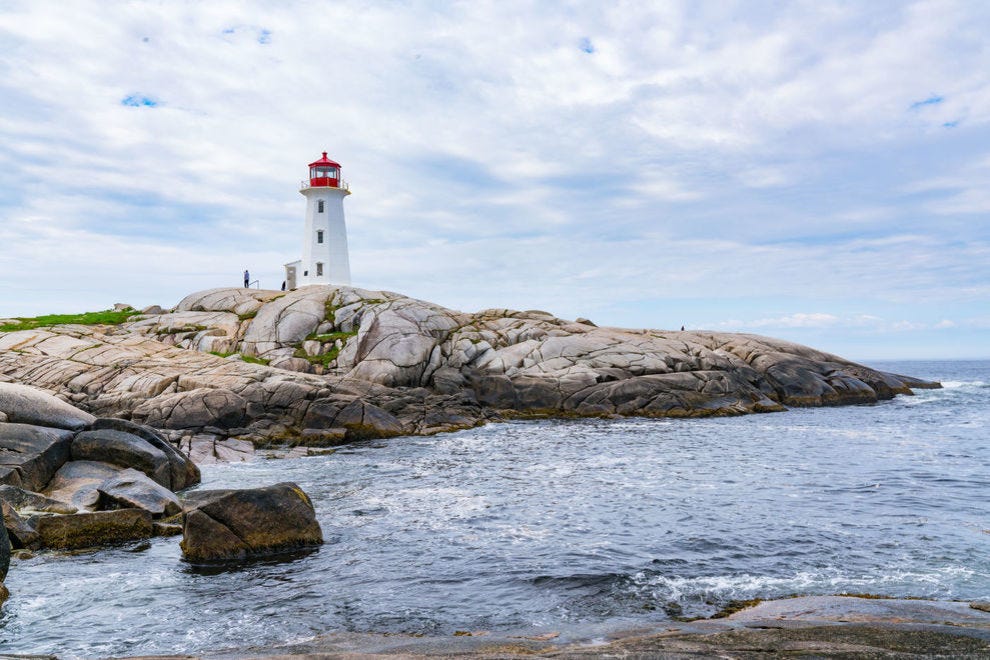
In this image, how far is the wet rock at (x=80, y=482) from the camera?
1725 centimetres

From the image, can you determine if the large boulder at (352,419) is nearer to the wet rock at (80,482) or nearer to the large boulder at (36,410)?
the large boulder at (36,410)

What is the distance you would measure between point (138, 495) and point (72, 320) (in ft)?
129

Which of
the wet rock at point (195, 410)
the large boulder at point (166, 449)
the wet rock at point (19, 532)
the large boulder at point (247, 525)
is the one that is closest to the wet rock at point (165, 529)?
the large boulder at point (247, 525)

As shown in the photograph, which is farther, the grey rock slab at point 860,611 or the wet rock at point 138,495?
the wet rock at point 138,495

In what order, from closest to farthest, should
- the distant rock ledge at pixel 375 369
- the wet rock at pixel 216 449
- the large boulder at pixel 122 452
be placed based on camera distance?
the large boulder at pixel 122 452 < the wet rock at pixel 216 449 < the distant rock ledge at pixel 375 369

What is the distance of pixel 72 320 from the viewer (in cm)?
4988

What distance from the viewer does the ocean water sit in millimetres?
11008

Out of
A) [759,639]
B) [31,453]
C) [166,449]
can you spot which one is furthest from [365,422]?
[759,639]

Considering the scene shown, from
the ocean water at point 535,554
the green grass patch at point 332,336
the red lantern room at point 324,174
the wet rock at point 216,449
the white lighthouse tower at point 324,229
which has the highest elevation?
the red lantern room at point 324,174

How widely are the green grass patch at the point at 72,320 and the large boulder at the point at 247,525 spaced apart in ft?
128

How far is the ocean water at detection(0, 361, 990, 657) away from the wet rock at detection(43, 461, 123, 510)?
3.07 meters

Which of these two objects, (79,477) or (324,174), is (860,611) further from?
(324,174)

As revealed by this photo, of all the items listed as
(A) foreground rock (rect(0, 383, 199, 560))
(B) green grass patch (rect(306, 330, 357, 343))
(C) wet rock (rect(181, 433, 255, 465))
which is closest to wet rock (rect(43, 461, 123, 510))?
(A) foreground rock (rect(0, 383, 199, 560))

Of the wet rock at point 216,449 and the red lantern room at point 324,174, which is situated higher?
the red lantern room at point 324,174
